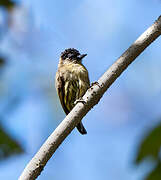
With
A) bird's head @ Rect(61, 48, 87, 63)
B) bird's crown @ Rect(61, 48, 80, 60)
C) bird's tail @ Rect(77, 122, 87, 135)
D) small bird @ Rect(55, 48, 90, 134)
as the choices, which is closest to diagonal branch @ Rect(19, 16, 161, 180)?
small bird @ Rect(55, 48, 90, 134)

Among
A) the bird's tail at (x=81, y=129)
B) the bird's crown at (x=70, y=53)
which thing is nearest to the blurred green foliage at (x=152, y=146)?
the bird's tail at (x=81, y=129)

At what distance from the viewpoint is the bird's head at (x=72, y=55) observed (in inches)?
207

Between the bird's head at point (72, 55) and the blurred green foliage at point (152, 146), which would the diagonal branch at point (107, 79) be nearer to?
the blurred green foliage at point (152, 146)

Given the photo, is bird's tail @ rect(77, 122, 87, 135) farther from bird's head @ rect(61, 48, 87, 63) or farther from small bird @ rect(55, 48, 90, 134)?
bird's head @ rect(61, 48, 87, 63)

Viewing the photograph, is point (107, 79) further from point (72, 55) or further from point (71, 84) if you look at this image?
point (72, 55)

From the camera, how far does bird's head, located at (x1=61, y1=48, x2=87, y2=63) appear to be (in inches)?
207

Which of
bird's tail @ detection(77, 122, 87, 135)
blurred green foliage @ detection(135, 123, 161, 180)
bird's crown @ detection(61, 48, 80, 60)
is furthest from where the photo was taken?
bird's crown @ detection(61, 48, 80, 60)

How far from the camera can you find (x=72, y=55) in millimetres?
5391

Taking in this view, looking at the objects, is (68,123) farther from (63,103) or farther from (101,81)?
(63,103)

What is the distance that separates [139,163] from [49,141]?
2.18 ft

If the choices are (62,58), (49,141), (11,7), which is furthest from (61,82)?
(49,141)

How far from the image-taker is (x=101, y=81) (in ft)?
7.91

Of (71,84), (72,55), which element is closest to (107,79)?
(71,84)

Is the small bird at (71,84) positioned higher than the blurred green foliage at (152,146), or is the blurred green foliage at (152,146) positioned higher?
the small bird at (71,84)
